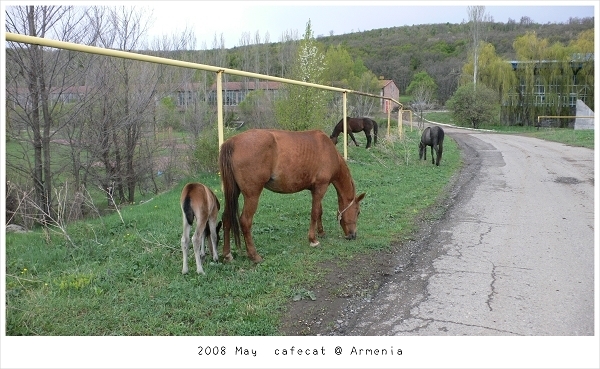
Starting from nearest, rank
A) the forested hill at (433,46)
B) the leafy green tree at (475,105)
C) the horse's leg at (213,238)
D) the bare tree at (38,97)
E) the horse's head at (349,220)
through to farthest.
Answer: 1. the horse's leg at (213,238)
2. the horse's head at (349,220)
3. the bare tree at (38,97)
4. the leafy green tree at (475,105)
5. the forested hill at (433,46)

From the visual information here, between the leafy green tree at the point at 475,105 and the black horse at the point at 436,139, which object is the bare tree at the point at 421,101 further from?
the black horse at the point at 436,139

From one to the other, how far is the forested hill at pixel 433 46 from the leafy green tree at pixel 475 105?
1231cm

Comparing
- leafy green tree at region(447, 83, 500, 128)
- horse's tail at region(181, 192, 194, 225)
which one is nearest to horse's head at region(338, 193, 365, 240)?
horse's tail at region(181, 192, 194, 225)

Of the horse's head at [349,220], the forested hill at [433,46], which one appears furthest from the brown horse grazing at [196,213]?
the forested hill at [433,46]

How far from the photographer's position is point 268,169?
18.2 ft

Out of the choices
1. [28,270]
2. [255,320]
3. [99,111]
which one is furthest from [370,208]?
[99,111]

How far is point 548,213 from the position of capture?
8.21m

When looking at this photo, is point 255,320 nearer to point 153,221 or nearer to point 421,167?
point 153,221

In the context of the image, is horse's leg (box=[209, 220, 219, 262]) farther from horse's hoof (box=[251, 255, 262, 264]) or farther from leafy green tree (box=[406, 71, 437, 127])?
leafy green tree (box=[406, 71, 437, 127])

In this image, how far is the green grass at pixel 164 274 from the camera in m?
3.83

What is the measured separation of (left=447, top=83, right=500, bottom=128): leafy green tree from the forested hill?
485 inches

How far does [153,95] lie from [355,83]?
27439 millimetres

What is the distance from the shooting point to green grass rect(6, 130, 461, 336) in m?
3.83

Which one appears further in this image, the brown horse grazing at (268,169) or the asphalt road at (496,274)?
the brown horse grazing at (268,169)
